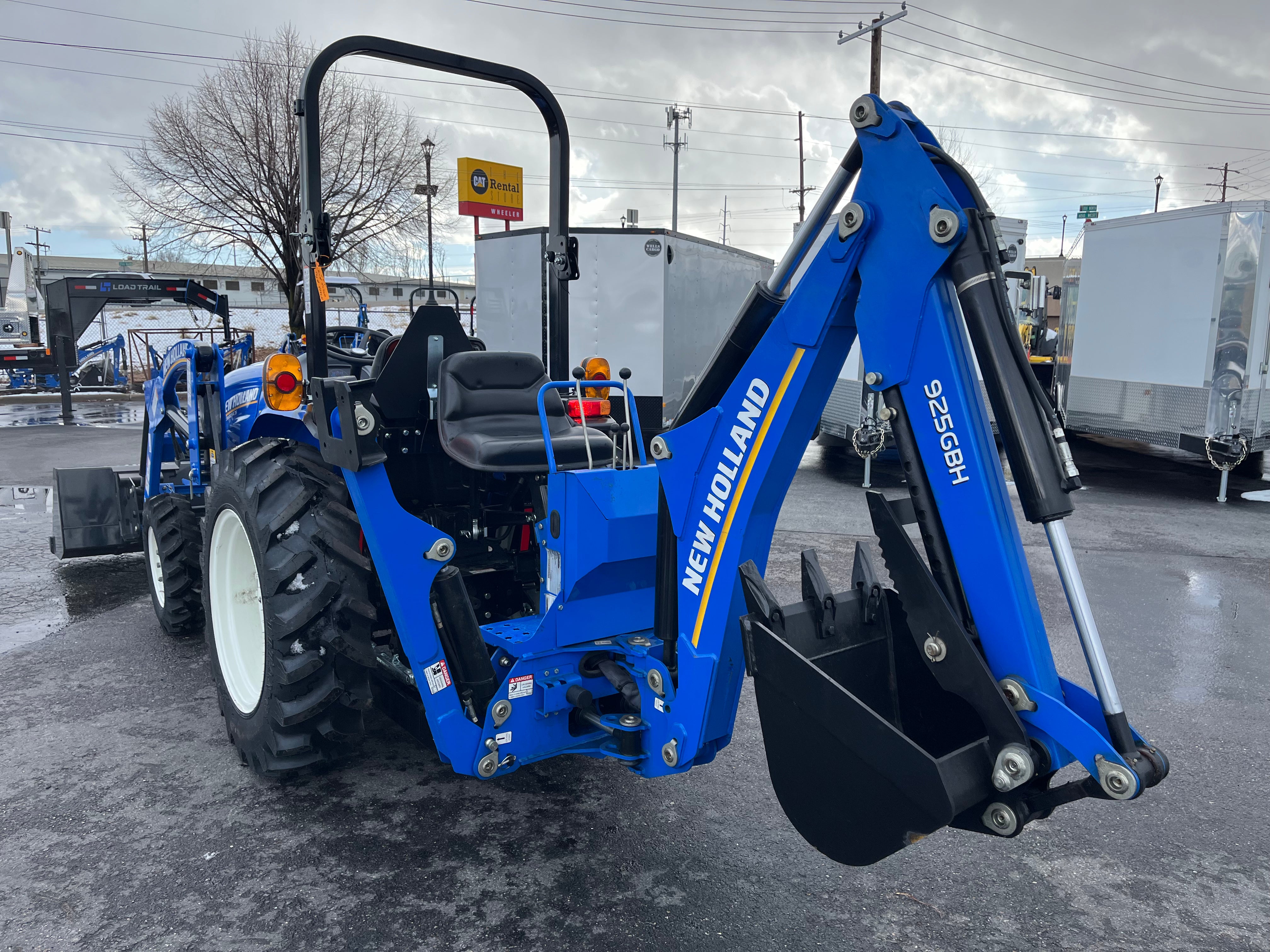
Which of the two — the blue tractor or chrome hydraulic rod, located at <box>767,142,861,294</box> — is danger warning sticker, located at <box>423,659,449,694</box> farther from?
chrome hydraulic rod, located at <box>767,142,861,294</box>

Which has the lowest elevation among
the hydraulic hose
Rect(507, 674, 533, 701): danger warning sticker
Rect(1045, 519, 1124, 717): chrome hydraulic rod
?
Rect(507, 674, 533, 701): danger warning sticker

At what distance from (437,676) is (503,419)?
994 mm

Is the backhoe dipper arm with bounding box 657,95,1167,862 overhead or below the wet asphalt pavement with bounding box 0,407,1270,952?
overhead

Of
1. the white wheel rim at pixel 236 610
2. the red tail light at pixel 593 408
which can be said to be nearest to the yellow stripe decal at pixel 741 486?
the red tail light at pixel 593 408

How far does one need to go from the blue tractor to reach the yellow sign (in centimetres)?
1251

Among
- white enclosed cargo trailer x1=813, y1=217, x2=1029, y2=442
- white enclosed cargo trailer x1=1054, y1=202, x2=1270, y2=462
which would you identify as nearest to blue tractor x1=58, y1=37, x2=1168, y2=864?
white enclosed cargo trailer x1=813, y1=217, x2=1029, y2=442

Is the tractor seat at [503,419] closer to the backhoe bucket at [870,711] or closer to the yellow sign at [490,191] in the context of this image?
the backhoe bucket at [870,711]

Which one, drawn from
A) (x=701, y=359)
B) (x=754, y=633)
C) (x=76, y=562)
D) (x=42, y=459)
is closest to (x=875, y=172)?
(x=754, y=633)

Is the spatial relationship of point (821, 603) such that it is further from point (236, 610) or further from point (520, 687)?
point (236, 610)

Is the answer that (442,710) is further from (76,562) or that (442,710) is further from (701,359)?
(701,359)

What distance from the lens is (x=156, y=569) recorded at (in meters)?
5.23

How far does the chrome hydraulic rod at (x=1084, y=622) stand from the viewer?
1.79 m

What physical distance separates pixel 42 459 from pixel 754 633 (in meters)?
12.4

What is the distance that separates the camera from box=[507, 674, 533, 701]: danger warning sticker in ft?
9.39
